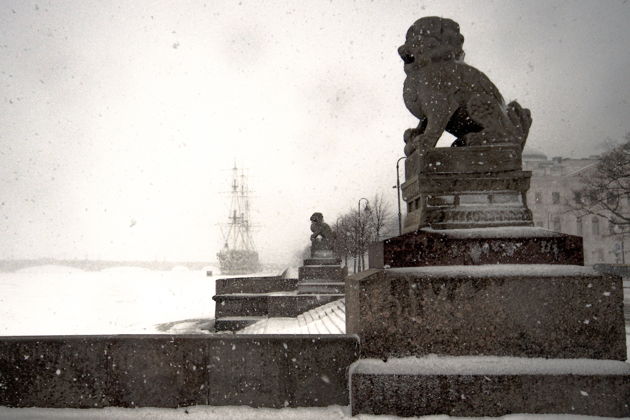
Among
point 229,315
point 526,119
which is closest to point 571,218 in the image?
point 229,315

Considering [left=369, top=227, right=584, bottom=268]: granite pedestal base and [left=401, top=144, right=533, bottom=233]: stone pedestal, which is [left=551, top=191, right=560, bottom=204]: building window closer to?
[left=401, top=144, right=533, bottom=233]: stone pedestal

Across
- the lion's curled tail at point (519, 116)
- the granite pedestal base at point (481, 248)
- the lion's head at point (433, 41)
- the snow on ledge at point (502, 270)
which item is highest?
the lion's head at point (433, 41)

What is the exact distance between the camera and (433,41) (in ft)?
14.5

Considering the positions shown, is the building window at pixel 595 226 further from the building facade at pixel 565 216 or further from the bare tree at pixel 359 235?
the bare tree at pixel 359 235

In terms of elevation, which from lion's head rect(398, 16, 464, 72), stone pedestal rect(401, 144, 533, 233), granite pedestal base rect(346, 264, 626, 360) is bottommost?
granite pedestal base rect(346, 264, 626, 360)

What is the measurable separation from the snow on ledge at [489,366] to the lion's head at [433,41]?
121 inches

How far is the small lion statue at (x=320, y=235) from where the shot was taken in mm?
17348

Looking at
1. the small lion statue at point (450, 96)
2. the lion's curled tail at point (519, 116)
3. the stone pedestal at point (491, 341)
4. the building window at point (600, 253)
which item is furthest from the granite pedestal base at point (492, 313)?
the building window at point (600, 253)

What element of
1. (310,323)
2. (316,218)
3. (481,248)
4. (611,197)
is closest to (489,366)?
(481,248)

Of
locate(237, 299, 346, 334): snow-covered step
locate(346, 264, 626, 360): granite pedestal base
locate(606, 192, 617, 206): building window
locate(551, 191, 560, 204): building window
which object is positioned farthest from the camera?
locate(551, 191, 560, 204): building window

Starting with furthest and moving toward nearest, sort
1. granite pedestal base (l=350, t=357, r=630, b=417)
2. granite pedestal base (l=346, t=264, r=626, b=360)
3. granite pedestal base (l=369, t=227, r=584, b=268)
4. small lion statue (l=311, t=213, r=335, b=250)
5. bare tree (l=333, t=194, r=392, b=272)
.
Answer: bare tree (l=333, t=194, r=392, b=272) < small lion statue (l=311, t=213, r=335, b=250) < granite pedestal base (l=369, t=227, r=584, b=268) < granite pedestal base (l=346, t=264, r=626, b=360) < granite pedestal base (l=350, t=357, r=630, b=417)

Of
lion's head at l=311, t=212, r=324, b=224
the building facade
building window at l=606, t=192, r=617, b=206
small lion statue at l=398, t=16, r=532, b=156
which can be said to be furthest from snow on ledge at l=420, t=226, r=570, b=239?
the building facade

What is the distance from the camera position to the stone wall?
11.7ft

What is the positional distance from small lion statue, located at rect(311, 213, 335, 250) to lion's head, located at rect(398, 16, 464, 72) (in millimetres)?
13207
